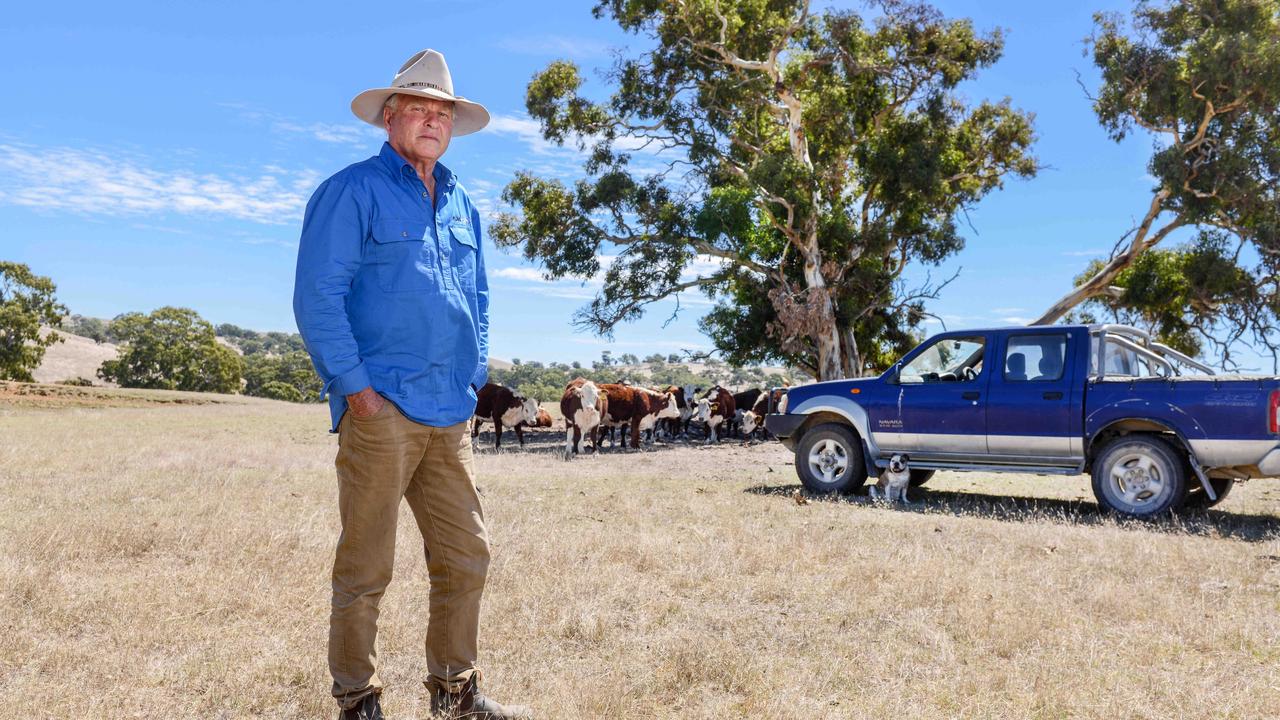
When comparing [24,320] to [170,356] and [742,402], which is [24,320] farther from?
[742,402]

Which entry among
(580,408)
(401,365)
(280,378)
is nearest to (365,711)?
(401,365)

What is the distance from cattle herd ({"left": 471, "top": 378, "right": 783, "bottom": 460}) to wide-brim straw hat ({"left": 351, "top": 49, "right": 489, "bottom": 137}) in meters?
11.6

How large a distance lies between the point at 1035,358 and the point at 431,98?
30.2ft

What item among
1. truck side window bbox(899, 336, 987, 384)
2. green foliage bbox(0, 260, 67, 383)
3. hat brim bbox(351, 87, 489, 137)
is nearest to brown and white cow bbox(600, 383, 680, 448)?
truck side window bbox(899, 336, 987, 384)

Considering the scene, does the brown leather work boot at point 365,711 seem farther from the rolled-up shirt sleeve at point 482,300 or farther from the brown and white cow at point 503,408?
the brown and white cow at point 503,408

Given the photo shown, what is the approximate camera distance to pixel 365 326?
3.71 meters

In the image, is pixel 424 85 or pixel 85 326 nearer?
pixel 424 85

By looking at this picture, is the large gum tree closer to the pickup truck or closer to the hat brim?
the pickup truck

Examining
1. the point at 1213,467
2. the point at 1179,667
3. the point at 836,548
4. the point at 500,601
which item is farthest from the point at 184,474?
the point at 1213,467

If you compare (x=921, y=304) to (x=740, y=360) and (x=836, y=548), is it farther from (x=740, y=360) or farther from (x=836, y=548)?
(x=836, y=548)

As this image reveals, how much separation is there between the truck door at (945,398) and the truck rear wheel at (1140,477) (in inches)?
54.6

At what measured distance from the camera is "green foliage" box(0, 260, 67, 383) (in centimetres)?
5762

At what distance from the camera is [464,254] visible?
13.2 feet

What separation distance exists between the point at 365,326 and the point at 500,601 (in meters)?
2.78
